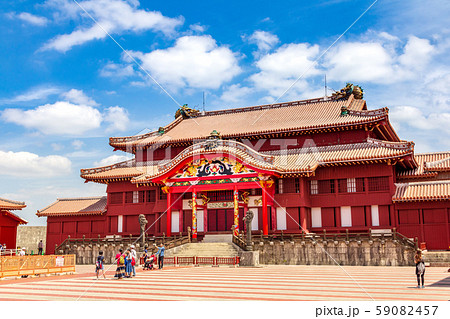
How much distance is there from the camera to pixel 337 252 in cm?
2867

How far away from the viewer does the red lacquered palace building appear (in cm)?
3212

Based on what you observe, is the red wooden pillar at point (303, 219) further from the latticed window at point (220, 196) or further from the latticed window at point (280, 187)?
the latticed window at point (220, 196)

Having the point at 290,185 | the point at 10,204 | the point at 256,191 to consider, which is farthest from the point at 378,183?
the point at 10,204

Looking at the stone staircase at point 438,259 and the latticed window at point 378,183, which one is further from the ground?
the latticed window at point 378,183

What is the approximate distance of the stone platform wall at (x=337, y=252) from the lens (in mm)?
27323

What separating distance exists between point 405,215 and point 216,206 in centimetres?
1445

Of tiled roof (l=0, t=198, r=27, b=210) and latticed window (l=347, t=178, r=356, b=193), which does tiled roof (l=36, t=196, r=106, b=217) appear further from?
latticed window (l=347, t=178, r=356, b=193)

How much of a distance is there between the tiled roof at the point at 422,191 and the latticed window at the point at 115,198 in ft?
76.3

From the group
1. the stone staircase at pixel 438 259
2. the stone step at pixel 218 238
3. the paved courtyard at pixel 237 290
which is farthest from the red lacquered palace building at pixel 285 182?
the paved courtyard at pixel 237 290

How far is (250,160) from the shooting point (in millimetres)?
33062

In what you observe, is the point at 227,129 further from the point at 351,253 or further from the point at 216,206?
the point at 351,253

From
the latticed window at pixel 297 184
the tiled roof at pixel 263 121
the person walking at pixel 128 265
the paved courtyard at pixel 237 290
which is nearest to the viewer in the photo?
the paved courtyard at pixel 237 290

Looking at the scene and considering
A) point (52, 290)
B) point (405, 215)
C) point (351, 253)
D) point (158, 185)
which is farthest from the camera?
point (158, 185)
